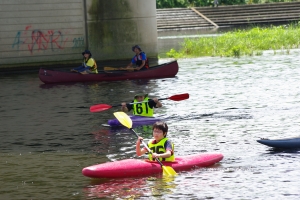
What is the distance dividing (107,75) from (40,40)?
6.46 m

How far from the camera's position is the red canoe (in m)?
25.3

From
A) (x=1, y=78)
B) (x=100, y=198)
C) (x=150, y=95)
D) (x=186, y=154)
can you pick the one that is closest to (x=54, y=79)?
(x=1, y=78)

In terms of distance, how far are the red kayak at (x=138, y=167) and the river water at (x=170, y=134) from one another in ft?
0.38

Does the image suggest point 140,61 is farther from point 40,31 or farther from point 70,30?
point 40,31

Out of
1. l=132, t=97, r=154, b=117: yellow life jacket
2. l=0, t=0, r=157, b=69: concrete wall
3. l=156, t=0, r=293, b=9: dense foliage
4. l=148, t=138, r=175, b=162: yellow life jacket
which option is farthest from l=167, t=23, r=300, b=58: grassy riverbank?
l=156, t=0, r=293, b=9: dense foliage

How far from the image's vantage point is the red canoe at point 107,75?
83.0 ft

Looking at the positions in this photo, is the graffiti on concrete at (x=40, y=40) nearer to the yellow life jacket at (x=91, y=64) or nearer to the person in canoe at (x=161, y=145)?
the yellow life jacket at (x=91, y=64)

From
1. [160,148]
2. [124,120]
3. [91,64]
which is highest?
[124,120]

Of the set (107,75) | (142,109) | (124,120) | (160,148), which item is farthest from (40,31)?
(160,148)

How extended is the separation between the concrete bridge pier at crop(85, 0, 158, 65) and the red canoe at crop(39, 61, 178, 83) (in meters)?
5.71

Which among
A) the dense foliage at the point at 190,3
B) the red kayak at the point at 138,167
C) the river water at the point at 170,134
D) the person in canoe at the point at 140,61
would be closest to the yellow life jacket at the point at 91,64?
the river water at the point at 170,134

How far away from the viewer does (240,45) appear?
32.4m

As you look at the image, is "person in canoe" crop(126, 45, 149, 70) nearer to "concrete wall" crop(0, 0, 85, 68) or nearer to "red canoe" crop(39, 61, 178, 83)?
"red canoe" crop(39, 61, 178, 83)

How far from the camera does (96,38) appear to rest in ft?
104
